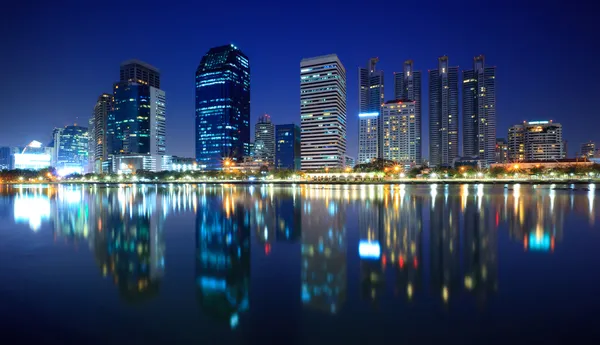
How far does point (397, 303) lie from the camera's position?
7.66 meters

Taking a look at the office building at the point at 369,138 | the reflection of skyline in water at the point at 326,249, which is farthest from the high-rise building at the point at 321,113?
the reflection of skyline in water at the point at 326,249

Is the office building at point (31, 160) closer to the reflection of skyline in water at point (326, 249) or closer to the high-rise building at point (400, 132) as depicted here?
the reflection of skyline in water at point (326, 249)

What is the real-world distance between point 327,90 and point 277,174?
6077 centimetres

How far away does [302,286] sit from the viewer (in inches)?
351

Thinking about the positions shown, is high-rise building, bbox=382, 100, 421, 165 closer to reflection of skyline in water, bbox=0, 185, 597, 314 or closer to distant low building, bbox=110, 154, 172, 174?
distant low building, bbox=110, 154, 172, 174

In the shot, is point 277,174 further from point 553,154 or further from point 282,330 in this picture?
point 553,154

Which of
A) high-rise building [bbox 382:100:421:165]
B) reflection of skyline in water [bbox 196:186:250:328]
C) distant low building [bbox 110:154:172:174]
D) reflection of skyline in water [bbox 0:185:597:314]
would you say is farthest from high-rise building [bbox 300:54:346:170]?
reflection of skyline in water [bbox 196:186:250:328]

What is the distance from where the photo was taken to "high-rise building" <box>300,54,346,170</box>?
168 metres

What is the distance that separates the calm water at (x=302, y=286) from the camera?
6359mm

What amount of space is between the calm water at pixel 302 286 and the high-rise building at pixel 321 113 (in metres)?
152

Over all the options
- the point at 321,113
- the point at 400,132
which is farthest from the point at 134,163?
the point at 400,132

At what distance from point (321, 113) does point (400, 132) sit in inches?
2195

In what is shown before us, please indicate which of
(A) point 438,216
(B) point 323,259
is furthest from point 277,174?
(B) point 323,259

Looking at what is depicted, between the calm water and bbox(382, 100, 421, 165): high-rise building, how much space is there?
182342 millimetres
